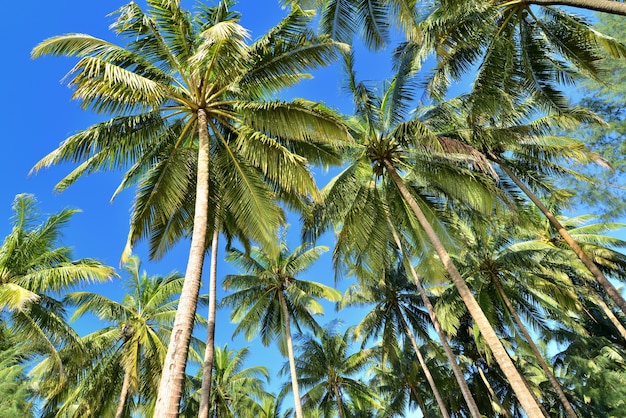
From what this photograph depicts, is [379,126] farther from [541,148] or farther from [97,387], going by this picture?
[97,387]

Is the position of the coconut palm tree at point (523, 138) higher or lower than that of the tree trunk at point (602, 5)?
higher

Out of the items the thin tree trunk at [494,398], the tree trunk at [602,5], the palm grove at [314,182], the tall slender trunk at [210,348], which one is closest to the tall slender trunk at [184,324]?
the palm grove at [314,182]

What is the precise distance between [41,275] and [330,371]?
17080 millimetres

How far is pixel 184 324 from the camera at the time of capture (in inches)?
212

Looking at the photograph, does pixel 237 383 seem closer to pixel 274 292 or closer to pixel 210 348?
pixel 274 292

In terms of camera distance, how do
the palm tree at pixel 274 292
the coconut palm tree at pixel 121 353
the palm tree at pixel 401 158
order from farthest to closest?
the palm tree at pixel 274 292, the coconut palm tree at pixel 121 353, the palm tree at pixel 401 158

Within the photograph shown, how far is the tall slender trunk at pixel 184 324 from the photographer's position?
4.69 metres

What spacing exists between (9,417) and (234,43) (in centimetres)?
786

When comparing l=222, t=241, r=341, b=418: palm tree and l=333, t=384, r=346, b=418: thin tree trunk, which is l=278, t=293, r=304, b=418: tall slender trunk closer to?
l=222, t=241, r=341, b=418: palm tree

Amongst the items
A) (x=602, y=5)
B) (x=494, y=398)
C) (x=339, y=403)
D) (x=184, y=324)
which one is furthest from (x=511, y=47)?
(x=339, y=403)

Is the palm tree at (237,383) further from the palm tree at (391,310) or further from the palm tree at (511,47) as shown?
the palm tree at (511,47)

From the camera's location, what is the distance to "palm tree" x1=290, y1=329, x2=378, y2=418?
22859 mm

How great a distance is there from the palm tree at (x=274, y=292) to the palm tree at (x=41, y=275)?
7547mm

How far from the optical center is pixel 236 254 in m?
19.0
